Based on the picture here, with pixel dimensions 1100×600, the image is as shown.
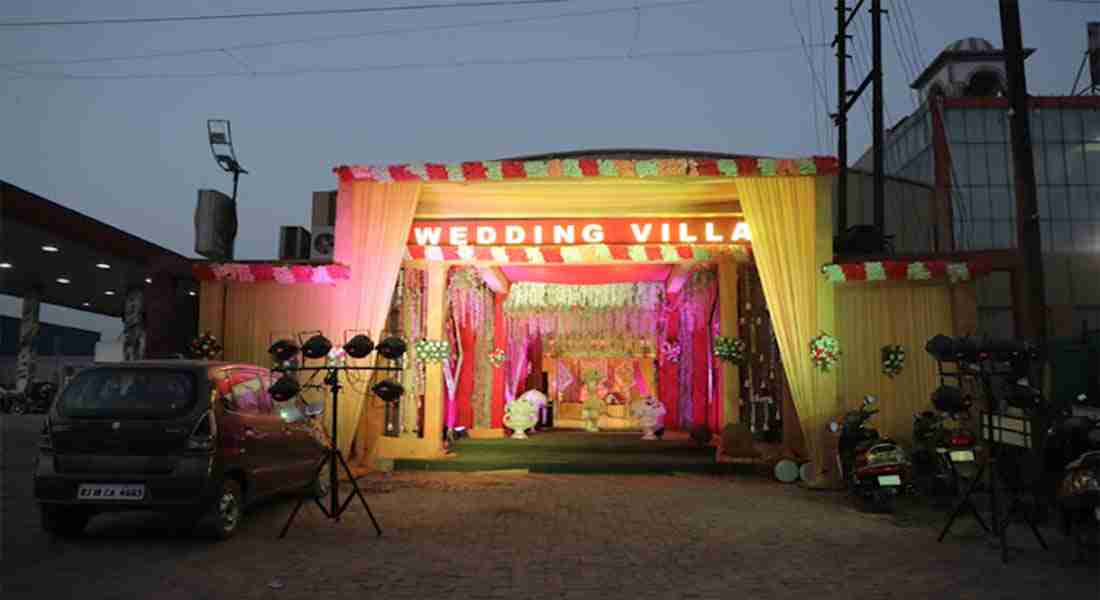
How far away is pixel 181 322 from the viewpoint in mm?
10648

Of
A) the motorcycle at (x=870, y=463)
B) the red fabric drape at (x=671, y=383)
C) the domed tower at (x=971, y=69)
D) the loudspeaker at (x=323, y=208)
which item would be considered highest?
the domed tower at (x=971, y=69)

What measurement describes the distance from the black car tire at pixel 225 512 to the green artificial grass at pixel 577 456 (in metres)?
4.72

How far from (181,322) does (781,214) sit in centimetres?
827

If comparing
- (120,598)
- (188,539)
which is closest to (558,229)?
(188,539)

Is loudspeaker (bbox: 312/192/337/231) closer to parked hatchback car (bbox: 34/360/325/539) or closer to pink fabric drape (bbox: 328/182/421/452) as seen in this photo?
pink fabric drape (bbox: 328/182/421/452)

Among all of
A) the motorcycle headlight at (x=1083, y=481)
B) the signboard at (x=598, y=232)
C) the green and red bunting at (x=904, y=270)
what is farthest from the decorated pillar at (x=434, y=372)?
the motorcycle headlight at (x=1083, y=481)

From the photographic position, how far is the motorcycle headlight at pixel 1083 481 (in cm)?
550

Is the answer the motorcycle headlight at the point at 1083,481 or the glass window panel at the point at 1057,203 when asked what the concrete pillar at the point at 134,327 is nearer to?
the motorcycle headlight at the point at 1083,481

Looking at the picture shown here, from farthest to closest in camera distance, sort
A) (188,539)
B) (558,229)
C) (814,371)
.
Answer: (558,229) < (814,371) < (188,539)

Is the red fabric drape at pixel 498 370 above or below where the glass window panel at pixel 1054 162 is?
below

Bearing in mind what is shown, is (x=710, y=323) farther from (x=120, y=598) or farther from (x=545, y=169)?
(x=120, y=598)

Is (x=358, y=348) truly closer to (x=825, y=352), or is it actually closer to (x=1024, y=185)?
(x=825, y=352)

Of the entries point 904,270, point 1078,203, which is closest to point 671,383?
point 904,270

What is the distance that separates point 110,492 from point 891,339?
28.4ft
